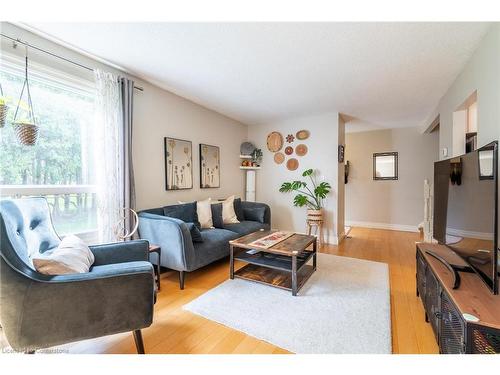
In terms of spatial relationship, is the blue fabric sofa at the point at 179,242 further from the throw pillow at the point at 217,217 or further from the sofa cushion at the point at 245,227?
the throw pillow at the point at 217,217

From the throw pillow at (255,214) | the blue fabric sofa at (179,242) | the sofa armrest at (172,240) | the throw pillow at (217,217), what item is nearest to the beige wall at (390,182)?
the throw pillow at (255,214)

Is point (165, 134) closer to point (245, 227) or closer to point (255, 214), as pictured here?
point (245, 227)

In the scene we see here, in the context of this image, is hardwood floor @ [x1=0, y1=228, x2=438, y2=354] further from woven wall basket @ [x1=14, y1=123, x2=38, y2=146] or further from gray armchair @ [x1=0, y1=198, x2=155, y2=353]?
woven wall basket @ [x1=14, y1=123, x2=38, y2=146]

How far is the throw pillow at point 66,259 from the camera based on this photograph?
122 centimetres

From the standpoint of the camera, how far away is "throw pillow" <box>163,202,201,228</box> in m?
2.89

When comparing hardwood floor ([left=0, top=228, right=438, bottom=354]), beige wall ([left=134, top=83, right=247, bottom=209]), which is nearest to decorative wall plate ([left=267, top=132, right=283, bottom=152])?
beige wall ([left=134, top=83, right=247, bottom=209])

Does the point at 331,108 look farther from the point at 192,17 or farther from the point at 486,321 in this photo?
the point at 486,321

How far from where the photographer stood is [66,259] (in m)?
1.34

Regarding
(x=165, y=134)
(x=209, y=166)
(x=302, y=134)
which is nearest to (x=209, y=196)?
(x=209, y=166)

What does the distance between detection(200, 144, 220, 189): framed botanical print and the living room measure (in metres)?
0.05

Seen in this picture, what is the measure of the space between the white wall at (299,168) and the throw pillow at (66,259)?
3.58 m

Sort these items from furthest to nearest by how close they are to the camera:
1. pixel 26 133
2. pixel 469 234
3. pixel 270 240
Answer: pixel 270 240 < pixel 26 133 < pixel 469 234

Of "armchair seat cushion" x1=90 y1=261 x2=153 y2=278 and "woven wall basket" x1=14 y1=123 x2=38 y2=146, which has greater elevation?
"woven wall basket" x1=14 y1=123 x2=38 y2=146

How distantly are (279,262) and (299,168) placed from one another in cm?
247
